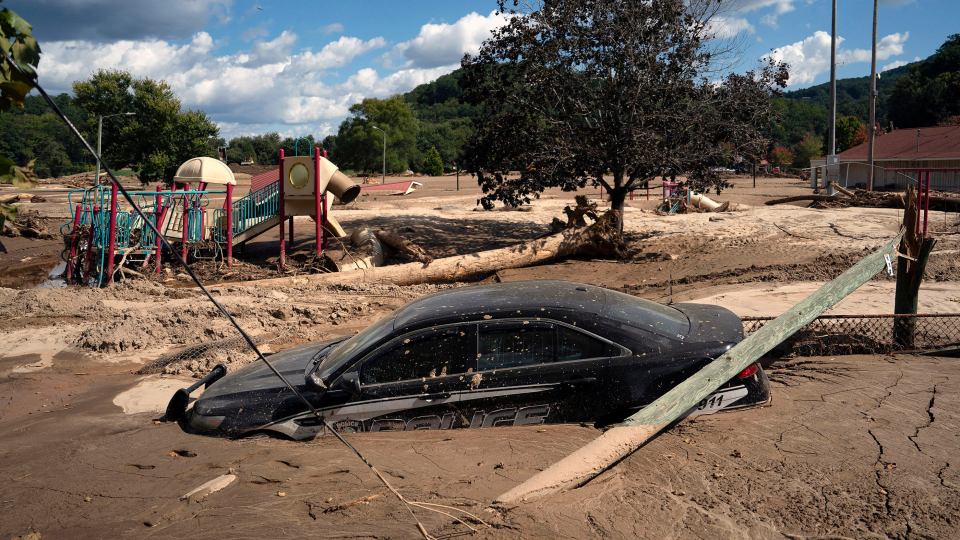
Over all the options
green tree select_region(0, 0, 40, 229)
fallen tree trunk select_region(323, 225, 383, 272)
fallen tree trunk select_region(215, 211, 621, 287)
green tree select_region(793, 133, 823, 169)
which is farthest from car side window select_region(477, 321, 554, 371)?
green tree select_region(793, 133, 823, 169)

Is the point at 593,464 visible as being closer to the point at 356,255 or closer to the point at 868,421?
the point at 868,421

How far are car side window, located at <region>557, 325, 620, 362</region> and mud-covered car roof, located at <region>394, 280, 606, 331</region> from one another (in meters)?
0.14

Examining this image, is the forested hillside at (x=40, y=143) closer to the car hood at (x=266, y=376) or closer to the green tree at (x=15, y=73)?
the car hood at (x=266, y=376)

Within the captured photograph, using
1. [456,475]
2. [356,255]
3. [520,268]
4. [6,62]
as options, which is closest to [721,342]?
[456,475]

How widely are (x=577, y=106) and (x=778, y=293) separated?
7623 mm

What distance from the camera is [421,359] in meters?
4.70

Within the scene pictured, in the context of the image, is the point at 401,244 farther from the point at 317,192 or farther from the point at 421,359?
the point at 421,359

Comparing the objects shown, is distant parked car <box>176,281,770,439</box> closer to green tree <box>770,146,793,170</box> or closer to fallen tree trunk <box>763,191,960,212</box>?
fallen tree trunk <box>763,191,960,212</box>

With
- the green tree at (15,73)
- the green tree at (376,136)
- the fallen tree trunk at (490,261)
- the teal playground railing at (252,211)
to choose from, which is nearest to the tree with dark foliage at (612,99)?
the fallen tree trunk at (490,261)

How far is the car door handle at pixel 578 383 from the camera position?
464 centimetres

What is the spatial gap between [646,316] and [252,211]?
14.5 metres

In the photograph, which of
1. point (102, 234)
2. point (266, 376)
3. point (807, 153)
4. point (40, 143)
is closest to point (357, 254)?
point (102, 234)

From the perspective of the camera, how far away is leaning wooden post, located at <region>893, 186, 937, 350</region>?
6.66 m

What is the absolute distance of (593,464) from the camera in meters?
4.07
